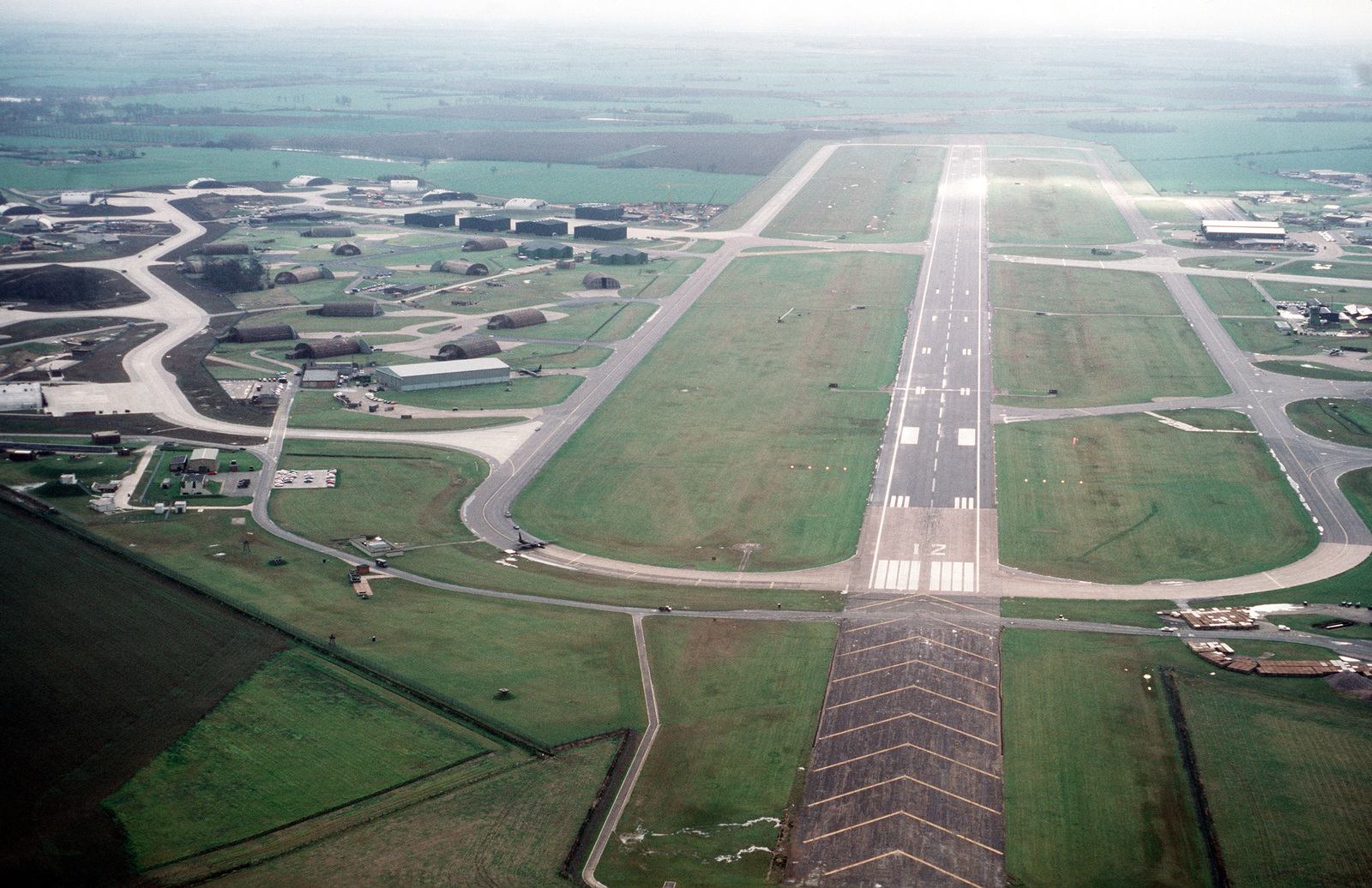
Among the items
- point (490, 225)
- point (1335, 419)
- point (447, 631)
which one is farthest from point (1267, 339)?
point (490, 225)

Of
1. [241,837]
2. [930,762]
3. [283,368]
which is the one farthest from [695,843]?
[283,368]

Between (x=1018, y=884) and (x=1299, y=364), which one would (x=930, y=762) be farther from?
(x=1299, y=364)

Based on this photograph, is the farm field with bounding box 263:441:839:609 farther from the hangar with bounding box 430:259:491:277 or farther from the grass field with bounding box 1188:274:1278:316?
the grass field with bounding box 1188:274:1278:316

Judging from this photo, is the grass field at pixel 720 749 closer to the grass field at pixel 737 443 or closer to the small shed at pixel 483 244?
the grass field at pixel 737 443

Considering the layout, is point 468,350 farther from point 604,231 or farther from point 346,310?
point 604,231

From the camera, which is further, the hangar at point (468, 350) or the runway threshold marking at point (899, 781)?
the hangar at point (468, 350)

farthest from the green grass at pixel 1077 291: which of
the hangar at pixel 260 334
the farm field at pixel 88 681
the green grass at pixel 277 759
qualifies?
the farm field at pixel 88 681
